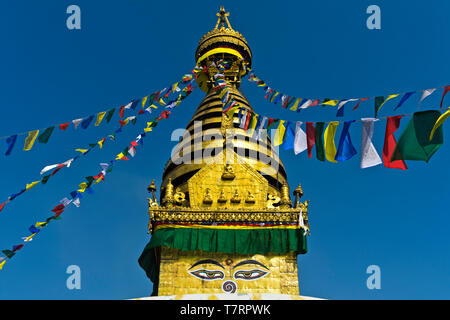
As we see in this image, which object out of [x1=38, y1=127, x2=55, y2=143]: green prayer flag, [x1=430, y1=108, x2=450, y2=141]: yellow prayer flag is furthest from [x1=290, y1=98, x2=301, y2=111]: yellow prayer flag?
[x1=38, y1=127, x2=55, y2=143]: green prayer flag

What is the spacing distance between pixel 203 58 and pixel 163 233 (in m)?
8.47

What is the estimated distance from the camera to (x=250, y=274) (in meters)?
9.69

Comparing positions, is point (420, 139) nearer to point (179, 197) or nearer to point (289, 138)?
point (289, 138)

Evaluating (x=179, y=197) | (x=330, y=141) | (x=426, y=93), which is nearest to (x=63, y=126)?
(x=179, y=197)

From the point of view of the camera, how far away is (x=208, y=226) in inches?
402

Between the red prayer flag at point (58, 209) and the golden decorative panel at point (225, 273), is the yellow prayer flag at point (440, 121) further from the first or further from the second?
the red prayer flag at point (58, 209)

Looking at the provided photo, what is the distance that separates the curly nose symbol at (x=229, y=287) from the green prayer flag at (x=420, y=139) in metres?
4.91

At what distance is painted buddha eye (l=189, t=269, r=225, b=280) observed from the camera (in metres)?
9.64

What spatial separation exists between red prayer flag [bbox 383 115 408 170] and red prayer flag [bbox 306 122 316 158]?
1292 millimetres

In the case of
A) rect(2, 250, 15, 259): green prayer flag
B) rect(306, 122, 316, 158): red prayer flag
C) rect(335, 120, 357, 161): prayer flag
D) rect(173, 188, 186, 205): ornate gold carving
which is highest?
rect(173, 188, 186, 205): ornate gold carving

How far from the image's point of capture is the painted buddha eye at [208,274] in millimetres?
9641

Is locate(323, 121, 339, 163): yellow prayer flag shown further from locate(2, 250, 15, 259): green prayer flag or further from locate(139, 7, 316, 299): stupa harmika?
locate(2, 250, 15, 259): green prayer flag

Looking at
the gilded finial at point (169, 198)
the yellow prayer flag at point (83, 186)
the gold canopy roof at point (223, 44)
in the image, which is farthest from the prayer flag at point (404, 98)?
the gold canopy roof at point (223, 44)
